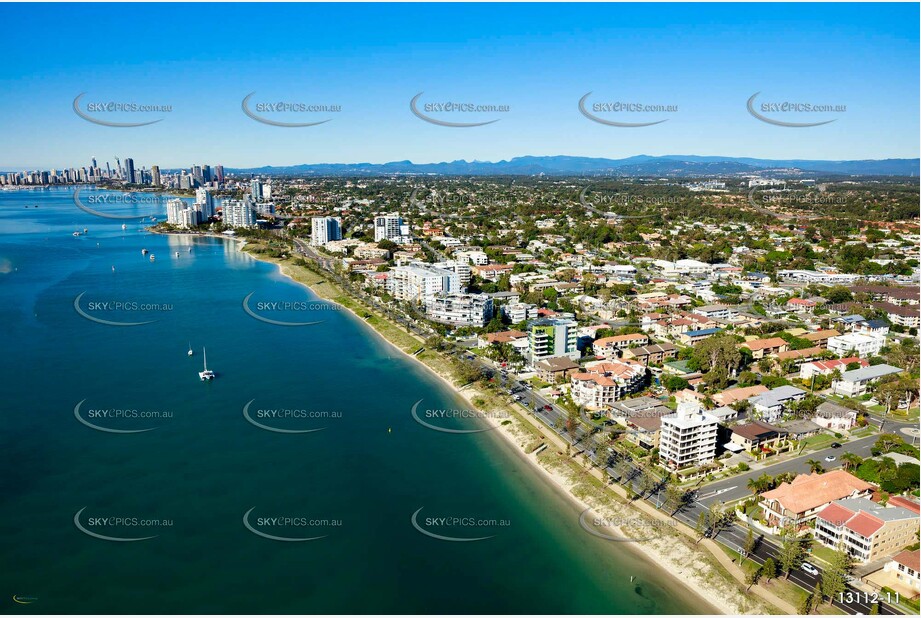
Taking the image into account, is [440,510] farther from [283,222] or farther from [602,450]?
[283,222]

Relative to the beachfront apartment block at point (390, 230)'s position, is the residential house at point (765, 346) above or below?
below

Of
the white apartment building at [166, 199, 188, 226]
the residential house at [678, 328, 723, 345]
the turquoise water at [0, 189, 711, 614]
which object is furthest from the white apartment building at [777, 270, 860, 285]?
the white apartment building at [166, 199, 188, 226]

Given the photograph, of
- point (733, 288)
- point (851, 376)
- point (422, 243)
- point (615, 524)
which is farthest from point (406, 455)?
point (422, 243)

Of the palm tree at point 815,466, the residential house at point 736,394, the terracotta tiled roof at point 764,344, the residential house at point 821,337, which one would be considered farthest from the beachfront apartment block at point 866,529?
the residential house at point 821,337

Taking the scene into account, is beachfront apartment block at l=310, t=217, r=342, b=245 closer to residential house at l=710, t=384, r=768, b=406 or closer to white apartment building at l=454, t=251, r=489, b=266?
white apartment building at l=454, t=251, r=489, b=266

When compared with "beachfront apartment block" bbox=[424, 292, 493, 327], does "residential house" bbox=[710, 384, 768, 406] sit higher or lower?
lower

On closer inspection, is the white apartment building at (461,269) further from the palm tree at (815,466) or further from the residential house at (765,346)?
the palm tree at (815,466)

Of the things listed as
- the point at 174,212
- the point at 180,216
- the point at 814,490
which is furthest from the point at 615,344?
the point at 174,212
